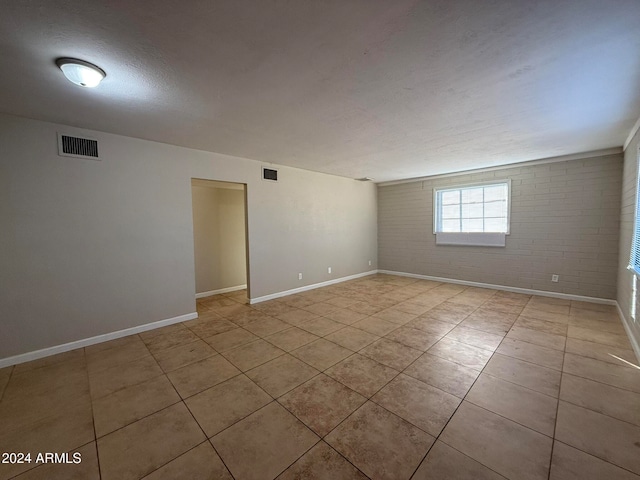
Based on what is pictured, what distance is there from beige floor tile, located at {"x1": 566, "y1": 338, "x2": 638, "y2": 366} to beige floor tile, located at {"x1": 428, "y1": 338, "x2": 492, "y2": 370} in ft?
3.24

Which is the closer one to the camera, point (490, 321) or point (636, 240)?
point (636, 240)

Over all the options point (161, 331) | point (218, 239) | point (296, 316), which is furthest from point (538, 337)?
point (218, 239)

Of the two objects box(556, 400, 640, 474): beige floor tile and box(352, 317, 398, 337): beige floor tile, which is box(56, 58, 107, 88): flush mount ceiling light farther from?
box(556, 400, 640, 474): beige floor tile

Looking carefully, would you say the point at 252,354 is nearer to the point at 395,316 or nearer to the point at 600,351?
the point at 395,316

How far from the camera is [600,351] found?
271cm

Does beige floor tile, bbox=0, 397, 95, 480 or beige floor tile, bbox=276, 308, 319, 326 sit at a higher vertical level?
beige floor tile, bbox=276, 308, 319, 326

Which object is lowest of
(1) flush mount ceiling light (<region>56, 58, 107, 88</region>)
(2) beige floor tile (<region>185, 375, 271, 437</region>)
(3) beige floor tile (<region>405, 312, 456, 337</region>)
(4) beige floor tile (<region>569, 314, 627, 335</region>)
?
(2) beige floor tile (<region>185, 375, 271, 437</region>)

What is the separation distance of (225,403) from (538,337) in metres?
3.62

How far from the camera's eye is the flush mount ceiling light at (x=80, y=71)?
5.65 ft

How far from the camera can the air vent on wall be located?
112 inches

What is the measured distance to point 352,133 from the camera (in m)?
3.21

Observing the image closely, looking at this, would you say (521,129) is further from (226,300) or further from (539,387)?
(226,300)

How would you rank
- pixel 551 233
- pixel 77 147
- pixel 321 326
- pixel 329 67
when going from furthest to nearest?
1. pixel 551 233
2. pixel 321 326
3. pixel 77 147
4. pixel 329 67

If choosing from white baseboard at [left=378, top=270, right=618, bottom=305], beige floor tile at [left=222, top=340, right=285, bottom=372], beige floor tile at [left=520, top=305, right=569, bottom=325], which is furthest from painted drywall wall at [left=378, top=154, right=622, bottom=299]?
beige floor tile at [left=222, top=340, right=285, bottom=372]
